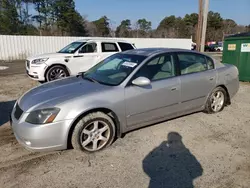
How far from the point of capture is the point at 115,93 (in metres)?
3.33

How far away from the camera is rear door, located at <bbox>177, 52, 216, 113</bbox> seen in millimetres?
4129

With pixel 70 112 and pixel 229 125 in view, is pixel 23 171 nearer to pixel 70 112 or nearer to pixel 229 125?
pixel 70 112

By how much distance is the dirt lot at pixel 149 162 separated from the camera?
265 centimetres

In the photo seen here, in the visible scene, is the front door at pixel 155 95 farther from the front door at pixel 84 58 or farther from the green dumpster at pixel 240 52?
the green dumpster at pixel 240 52

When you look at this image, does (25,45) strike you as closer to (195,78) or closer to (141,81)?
(195,78)

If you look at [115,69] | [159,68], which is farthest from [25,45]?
[159,68]

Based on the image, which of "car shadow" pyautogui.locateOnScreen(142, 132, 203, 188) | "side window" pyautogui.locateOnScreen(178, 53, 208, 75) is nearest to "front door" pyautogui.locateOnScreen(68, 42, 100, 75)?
"side window" pyautogui.locateOnScreen(178, 53, 208, 75)

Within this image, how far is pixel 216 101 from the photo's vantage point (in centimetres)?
487

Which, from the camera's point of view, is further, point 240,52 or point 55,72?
point 240,52

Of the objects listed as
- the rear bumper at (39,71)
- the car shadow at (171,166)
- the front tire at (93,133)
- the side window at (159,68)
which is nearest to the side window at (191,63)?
the side window at (159,68)

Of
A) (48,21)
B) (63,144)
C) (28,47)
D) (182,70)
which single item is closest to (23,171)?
(63,144)

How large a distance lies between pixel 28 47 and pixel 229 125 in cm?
1825

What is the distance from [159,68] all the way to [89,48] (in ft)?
15.9

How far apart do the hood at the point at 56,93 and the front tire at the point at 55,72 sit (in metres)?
3.93
